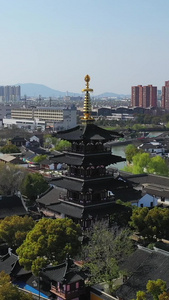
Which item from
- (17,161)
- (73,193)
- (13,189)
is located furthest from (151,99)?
(73,193)

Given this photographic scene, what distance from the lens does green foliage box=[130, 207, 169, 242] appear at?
60.8ft

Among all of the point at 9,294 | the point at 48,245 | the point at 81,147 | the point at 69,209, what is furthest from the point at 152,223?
the point at 9,294

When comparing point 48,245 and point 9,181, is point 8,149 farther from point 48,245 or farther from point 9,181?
point 48,245

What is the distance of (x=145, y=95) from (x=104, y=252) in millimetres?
120841

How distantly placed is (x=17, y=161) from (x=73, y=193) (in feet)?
74.0

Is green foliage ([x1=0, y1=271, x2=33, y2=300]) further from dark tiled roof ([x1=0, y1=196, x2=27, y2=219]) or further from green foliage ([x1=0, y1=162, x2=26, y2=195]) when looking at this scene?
green foliage ([x1=0, y1=162, x2=26, y2=195])

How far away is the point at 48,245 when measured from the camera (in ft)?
50.7

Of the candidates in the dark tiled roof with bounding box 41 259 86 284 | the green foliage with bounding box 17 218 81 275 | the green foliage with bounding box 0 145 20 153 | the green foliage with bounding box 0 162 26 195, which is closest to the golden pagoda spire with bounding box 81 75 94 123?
the green foliage with bounding box 17 218 81 275

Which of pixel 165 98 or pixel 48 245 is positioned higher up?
pixel 165 98

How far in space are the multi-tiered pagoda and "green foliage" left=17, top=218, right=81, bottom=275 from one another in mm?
2335

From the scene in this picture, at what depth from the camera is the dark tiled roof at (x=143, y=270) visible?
14164 mm

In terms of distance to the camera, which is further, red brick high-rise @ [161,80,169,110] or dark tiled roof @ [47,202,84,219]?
red brick high-rise @ [161,80,169,110]

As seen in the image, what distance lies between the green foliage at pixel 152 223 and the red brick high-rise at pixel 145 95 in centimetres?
11447

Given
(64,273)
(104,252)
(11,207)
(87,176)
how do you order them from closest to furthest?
(64,273), (104,252), (87,176), (11,207)
